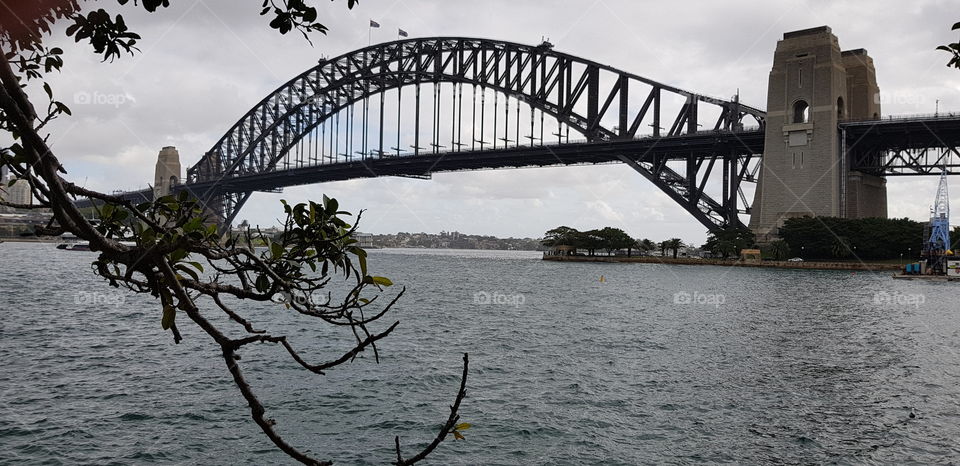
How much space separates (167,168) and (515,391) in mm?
118097

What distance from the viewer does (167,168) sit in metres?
119

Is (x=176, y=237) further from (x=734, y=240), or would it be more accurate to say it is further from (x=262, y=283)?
(x=734, y=240)

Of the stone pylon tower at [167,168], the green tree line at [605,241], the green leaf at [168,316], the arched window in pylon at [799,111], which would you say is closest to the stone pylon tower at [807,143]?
the arched window in pylon at [799,111]

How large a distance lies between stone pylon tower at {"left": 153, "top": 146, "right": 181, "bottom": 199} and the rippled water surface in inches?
3876

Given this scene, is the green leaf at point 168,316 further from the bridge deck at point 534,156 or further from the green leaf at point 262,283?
the bridge deck at point 534,156

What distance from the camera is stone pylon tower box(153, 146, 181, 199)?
116938 millimetres

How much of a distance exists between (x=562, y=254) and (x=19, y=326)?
82820 mm

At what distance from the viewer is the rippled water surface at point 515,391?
995 cm

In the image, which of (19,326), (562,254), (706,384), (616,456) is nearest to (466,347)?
(706,384)

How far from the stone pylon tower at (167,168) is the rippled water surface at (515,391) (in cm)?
9845

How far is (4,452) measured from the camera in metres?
9.23
